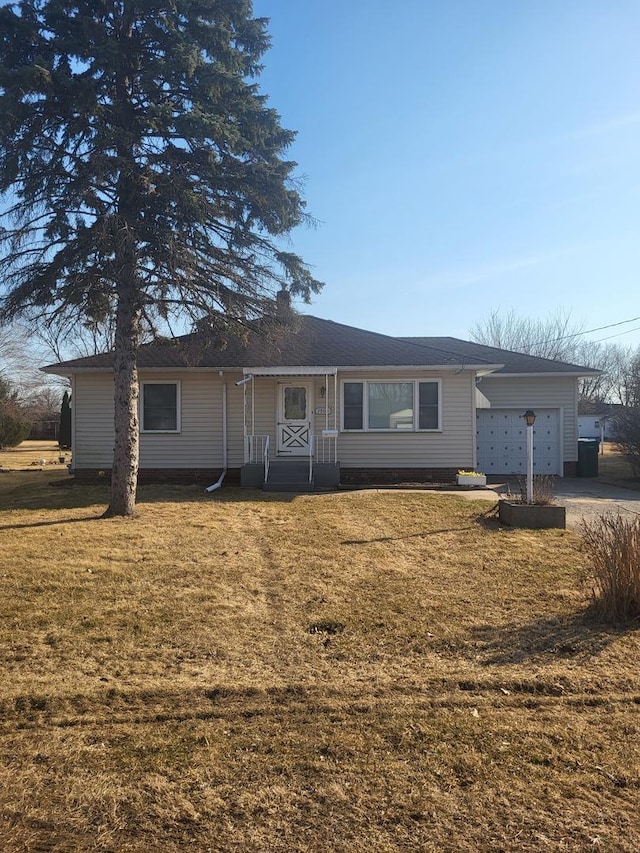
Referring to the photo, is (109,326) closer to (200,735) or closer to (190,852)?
(200,735)

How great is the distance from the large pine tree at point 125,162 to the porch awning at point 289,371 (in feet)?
8.55

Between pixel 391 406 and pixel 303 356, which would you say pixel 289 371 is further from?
pixel 391 406

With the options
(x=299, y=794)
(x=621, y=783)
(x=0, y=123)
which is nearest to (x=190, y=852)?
(x=299, y=794)

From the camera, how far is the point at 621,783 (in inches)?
107

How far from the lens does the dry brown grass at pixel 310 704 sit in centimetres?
247

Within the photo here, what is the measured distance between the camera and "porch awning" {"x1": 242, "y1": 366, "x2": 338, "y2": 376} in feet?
43.3

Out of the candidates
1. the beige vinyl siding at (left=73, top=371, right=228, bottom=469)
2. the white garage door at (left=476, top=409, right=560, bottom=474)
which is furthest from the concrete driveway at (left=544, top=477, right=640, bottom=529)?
the beige vinyl siding at (left=73, top=371, right=228, bottom=469)

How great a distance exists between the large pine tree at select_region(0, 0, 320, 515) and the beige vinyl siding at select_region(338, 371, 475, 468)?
→ 204 inches

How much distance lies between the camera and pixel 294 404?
47.9 feet

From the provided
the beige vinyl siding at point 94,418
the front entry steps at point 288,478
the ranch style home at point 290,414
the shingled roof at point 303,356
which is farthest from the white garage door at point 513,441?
the beige vinyl siding at point 94,418

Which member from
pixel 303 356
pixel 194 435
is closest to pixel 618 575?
→ pixel 303 356

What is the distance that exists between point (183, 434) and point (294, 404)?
9.79 feet

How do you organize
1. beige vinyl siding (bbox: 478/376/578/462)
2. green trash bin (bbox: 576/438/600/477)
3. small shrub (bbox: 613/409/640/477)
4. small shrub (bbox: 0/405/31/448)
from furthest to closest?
small shrub (bbox: 0/405/31/448) < green trash bin (bbox: 576/438/600/477) < beige vinyl siding (bbox: 478/376/578/462) < small shrub (bbox: 613/409/640/477)

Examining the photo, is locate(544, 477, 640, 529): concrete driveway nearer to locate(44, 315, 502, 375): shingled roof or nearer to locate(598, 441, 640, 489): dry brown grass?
locate(598, 441, 640, 489): dry brown grass
